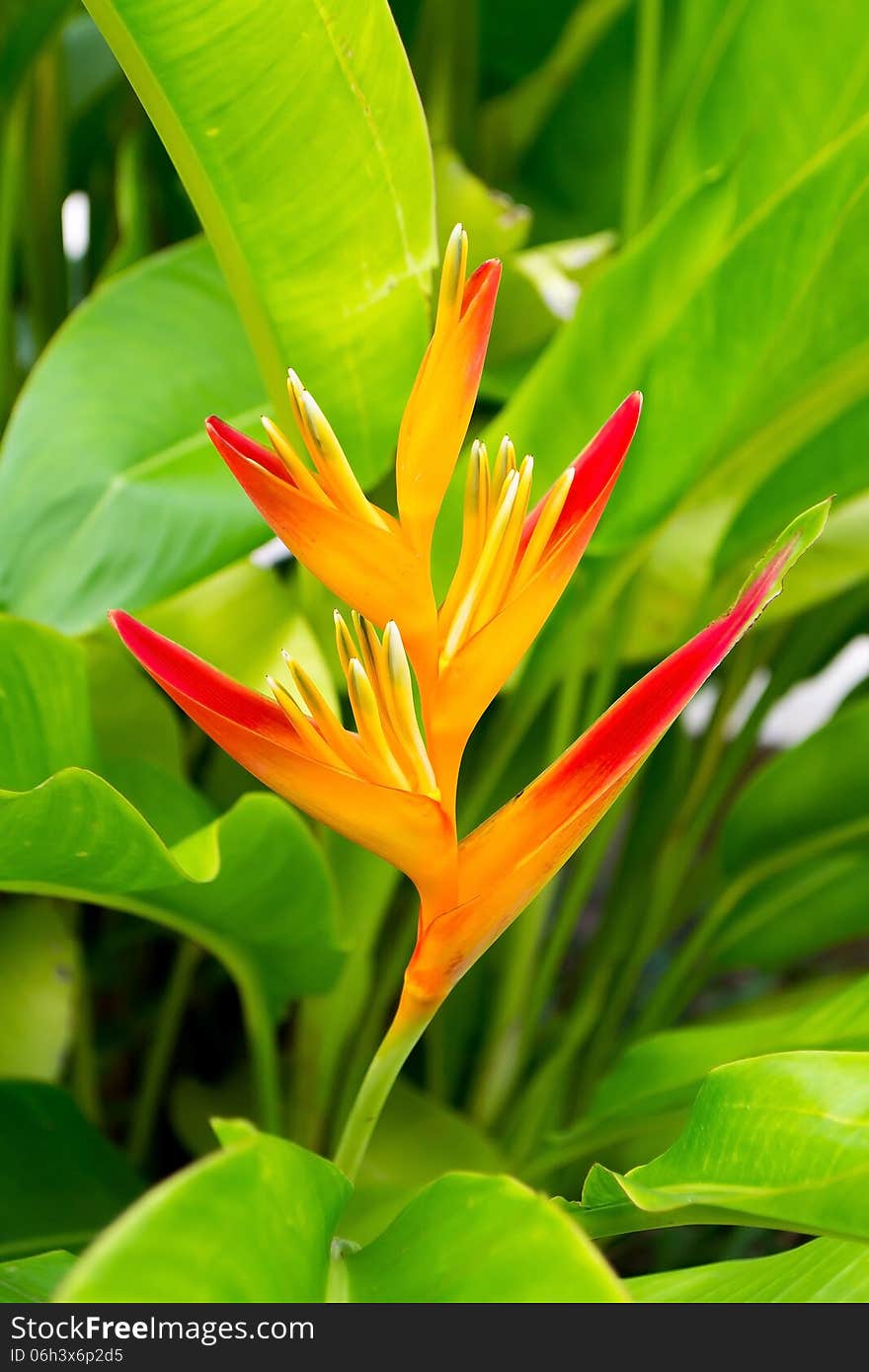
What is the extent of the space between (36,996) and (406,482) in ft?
1.12

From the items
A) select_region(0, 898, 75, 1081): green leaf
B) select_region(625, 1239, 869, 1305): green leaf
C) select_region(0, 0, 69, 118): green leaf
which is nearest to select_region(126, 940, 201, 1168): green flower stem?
select_region(0, 898, 75, 1081): green leaf

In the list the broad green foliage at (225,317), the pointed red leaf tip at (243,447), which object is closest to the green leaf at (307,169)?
the broad green foliage at (225,317)

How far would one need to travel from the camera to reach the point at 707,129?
1.57 feet

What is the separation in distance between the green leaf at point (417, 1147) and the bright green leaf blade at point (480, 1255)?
214mm

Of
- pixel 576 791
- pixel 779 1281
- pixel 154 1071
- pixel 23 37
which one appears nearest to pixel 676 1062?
pixel 779 1281

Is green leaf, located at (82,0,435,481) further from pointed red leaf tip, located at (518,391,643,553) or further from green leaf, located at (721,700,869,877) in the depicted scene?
green leaf, located at (721,700,869,877)

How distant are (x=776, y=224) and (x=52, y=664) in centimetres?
28

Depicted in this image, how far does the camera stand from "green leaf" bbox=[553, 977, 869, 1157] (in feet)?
1.34

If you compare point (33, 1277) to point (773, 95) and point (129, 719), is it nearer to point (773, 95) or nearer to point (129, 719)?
point (129, 719)

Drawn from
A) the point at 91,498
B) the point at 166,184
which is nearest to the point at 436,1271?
the point at 91,498

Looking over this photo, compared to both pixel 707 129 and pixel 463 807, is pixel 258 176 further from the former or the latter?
pixel 463 807

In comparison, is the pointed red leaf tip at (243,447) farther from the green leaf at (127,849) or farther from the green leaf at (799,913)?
the green leaf at (799,913)

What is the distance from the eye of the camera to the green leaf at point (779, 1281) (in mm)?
323

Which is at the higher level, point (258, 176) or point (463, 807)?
point (258, 176)
